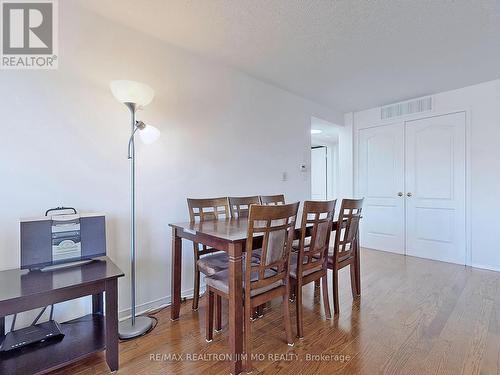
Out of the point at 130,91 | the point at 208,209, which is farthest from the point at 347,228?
the point at 130,91

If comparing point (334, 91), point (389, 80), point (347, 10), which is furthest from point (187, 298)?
point (389, 80)

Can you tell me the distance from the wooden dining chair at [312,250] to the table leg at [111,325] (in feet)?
3.77

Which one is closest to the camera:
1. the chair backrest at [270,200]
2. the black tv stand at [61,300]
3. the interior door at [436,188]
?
the black tv stand at [61,300]

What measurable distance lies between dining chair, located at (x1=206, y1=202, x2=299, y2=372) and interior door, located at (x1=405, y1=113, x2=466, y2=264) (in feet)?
10.3

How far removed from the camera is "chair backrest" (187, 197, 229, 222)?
2297 mm

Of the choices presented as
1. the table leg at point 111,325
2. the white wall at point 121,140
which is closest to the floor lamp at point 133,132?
the white wall at point 121,140

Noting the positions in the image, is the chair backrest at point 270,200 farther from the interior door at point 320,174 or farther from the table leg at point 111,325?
the interior door at point 320,174

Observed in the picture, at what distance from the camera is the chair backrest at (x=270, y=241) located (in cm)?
150

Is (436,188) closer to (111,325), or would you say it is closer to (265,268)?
(265,268)

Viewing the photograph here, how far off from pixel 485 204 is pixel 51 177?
472 centimetres

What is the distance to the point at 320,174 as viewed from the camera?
6.36 m

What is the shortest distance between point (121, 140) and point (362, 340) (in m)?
2.35

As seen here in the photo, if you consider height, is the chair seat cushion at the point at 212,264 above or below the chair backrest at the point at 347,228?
below

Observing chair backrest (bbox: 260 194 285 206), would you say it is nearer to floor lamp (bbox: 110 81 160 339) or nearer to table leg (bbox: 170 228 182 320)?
table leg (bbox: 170 228 182 320)
